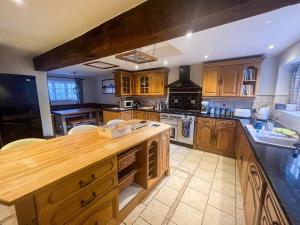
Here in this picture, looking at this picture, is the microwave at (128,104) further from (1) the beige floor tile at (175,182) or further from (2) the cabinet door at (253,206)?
(2) the cabinet door at (253,206)

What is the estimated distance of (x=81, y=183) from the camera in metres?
1.04

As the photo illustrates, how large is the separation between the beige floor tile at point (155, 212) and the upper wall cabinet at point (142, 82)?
311 centimetres

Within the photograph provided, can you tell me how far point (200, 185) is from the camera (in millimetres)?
2135

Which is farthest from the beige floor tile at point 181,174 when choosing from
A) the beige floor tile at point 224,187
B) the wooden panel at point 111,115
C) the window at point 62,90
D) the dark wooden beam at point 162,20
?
the window at point 62,90

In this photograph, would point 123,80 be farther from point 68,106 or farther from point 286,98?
point 286,98

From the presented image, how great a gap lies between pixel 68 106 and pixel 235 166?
6089mm

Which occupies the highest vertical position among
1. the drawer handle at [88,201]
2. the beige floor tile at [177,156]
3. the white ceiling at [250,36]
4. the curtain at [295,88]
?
the white ceiling at [250,36]

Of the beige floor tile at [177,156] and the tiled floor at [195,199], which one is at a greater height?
the beige floor tile at [177,156]

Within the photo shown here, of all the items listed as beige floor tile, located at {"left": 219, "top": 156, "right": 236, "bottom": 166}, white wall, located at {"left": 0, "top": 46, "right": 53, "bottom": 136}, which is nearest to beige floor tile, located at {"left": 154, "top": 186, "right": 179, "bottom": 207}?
beige floor tile, located at {"left": 219, "top": 156, "right": 236, "bottom": 166}

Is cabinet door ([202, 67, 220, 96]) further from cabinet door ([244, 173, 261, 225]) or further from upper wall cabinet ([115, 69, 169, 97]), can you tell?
cabinet door ([244, 173, 261, 225])

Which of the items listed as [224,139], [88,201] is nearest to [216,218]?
[88,201]

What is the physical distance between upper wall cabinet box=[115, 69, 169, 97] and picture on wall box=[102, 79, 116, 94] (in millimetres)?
1152

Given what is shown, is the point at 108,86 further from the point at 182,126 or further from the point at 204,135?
the point at 204,135

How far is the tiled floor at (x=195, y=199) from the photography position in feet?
5.14
